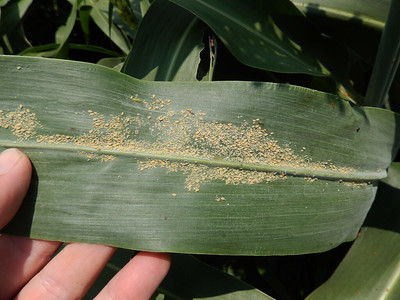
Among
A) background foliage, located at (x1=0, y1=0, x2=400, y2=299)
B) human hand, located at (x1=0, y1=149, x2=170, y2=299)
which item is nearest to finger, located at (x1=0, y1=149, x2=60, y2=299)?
human hand, located at (x1=0, y1=149, x2=170, y2=299)

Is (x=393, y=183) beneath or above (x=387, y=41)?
beneath

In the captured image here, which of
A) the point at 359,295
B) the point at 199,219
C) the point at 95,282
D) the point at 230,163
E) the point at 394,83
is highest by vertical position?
the point at 394,83

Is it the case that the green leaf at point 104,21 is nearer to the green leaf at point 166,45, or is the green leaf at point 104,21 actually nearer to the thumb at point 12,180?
the green leaf at point 166,45

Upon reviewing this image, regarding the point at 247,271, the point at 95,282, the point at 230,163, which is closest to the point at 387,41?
the point at 230,163

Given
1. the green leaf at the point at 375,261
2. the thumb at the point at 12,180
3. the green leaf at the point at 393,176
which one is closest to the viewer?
the thumb at the point at 12,180

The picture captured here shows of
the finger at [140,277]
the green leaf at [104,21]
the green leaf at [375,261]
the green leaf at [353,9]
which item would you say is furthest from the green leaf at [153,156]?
the green leaf at [104,21]

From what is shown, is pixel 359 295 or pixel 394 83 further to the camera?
pixel 394 83

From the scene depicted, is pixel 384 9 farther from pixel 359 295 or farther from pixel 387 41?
pixel 359 295

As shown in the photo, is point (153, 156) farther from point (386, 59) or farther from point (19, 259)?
point (386, 59)
